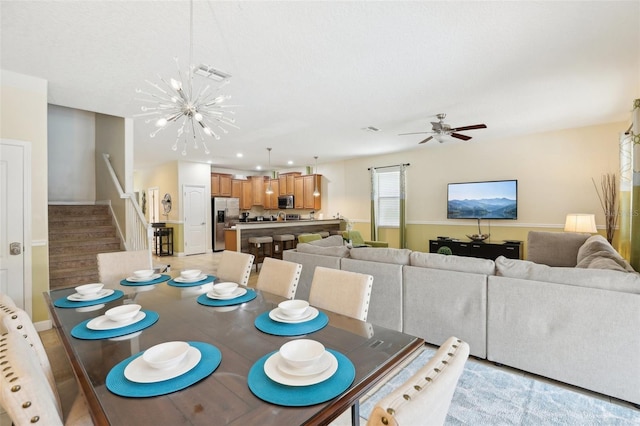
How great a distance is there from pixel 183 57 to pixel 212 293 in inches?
86.1

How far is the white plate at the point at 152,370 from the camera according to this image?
991mm

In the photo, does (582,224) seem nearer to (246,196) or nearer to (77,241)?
(77,241)

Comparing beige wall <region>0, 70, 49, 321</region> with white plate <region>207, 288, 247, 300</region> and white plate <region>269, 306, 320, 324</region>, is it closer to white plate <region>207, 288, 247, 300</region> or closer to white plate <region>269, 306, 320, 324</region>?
white plate <region>207, 288, 247, 300</region>

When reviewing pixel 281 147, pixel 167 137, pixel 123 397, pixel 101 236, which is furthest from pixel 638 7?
pixel 101 236

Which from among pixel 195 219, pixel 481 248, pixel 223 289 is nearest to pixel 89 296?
pixel 223 289

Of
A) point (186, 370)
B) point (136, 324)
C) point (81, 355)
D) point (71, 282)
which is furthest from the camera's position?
point (71, 282)

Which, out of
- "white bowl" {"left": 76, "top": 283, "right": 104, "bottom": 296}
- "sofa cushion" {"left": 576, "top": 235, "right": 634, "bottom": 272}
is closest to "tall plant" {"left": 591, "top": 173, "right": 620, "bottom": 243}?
"sofa cushion" {"left": 576, "top": 235, "right": 634, "bottom": 272}

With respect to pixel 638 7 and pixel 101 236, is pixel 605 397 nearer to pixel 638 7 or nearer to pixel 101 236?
pixel 638 7

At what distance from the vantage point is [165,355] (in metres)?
1.11

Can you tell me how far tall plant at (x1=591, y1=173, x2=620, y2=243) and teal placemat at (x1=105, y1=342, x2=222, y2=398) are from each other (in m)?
6.22

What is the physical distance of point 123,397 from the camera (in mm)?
917

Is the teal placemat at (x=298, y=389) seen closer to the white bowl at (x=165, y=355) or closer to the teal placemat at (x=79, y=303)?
the white bowl at (x=165, y=355)

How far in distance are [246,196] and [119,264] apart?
7.48 meters

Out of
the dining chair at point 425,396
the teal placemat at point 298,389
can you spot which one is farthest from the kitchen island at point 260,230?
the dining chair at point 425,396
